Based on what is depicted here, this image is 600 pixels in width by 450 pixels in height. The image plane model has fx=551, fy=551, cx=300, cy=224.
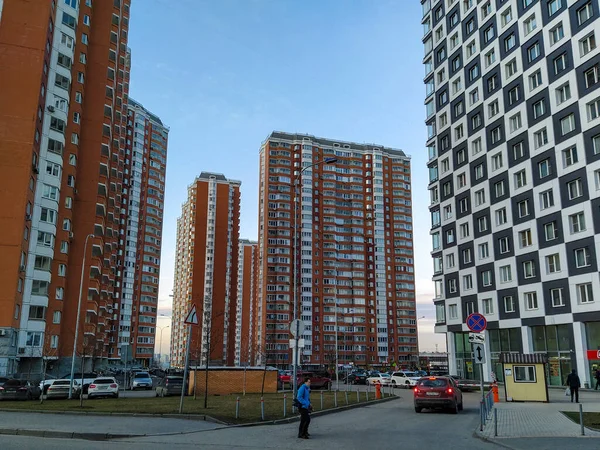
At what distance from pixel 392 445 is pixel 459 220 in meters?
48.4

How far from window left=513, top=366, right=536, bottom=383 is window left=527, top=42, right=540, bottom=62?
32260 mm

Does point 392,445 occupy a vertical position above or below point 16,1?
below

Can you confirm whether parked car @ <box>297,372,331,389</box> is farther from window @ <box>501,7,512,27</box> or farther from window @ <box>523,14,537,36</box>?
window @ <box>501,7,512,27</box>

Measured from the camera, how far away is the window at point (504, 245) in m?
51.2

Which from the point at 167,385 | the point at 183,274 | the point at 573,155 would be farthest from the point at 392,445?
the point at 183,274

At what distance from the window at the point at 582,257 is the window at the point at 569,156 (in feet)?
23.2

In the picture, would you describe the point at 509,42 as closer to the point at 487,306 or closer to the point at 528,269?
the point at 528,269

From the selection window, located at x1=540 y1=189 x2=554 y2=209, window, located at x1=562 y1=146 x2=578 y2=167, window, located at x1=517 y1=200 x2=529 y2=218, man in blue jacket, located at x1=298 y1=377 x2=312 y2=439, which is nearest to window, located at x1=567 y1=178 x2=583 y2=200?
window, located at x1=562 y1=146 x2=578 y2=167

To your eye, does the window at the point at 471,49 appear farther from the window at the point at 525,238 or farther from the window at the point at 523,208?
the window at the point at 525,238

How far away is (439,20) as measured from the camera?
66.7m

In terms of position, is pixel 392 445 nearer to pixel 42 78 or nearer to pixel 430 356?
pixel 42 78

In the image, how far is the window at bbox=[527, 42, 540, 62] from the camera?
49625mm

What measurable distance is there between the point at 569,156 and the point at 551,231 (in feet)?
20.7

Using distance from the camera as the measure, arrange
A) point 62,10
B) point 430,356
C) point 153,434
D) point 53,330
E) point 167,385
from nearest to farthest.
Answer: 1. point 153,434
2. point 167,385
3. point 53,330
4. point 62,10
5. point 430,356
